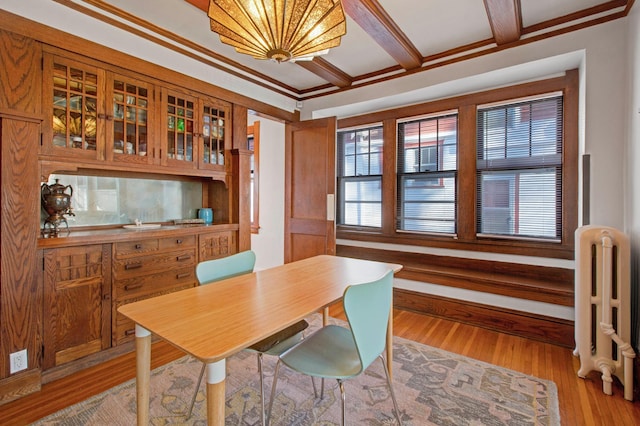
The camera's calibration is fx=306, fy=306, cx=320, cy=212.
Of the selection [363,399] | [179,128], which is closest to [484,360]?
[363,399]

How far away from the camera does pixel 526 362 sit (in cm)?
234

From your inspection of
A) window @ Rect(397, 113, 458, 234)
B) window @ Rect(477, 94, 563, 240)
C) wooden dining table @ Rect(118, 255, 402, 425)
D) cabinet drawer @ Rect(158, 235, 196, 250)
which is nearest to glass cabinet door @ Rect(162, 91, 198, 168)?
cabinet drawer @ Rect(158, 235, 196, 250)

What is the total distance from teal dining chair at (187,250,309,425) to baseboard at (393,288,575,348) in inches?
76.1

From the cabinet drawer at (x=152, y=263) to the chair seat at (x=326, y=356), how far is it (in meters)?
1.66

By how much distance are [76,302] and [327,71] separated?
120 inches

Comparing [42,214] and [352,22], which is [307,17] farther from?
[42,214]

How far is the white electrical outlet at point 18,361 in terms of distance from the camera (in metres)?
1.90

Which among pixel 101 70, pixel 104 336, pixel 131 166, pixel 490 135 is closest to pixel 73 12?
pixel 101 70

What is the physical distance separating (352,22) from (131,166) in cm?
219

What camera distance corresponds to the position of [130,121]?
2555 mm

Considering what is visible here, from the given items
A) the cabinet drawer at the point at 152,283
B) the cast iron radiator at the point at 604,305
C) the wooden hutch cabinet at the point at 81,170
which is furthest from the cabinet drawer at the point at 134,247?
the cast iron radiator at the point at 604,305

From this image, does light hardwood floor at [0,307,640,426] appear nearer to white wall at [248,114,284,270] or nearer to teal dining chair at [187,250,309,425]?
teal dining chair at [187,250,309,425]

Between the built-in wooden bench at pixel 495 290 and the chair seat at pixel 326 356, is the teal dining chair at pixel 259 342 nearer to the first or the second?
the chair seat at pixel 326 356

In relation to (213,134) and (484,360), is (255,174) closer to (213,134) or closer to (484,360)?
(213,134)
